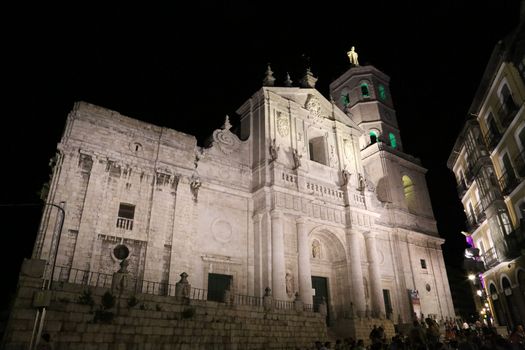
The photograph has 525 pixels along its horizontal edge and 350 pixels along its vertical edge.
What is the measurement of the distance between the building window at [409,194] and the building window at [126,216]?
21.8 metres

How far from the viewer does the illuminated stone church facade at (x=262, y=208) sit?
640 inches

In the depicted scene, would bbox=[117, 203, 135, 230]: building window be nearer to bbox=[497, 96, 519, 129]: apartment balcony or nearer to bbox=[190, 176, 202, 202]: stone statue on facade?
bbox=[190, 176, 202, 202]: stone statue on facade

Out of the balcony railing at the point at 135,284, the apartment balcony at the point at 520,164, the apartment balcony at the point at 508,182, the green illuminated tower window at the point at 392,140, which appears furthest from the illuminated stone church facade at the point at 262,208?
the apartment balcony at the point at 520,164

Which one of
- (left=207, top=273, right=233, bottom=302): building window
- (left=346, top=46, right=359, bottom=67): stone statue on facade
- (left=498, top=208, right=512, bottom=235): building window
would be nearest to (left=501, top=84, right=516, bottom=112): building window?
(left=498, top=208, right=512, bottom=235): building window

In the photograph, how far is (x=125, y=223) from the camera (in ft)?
54.4

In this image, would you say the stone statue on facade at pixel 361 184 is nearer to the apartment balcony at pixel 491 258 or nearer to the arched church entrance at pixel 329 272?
the arched church entrance at pixel 329 272

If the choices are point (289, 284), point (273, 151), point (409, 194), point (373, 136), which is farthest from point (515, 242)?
point (373, 136)

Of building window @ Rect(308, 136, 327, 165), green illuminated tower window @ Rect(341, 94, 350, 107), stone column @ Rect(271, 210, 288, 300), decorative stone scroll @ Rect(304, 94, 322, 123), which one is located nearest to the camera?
stone column @ Rect(271, 210, 288, 300)

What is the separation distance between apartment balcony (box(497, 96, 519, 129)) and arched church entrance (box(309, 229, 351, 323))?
1156cm

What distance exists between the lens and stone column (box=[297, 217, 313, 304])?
19.5 meters

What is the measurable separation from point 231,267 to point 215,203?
11.7ft

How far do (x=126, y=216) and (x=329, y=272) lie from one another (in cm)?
1324

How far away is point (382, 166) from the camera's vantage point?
97.1ft

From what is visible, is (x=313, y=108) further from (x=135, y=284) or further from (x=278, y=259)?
(x=135, y=284)
